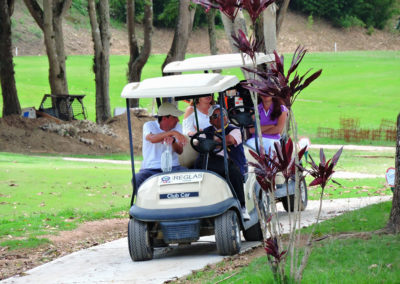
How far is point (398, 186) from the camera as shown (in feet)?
26.6

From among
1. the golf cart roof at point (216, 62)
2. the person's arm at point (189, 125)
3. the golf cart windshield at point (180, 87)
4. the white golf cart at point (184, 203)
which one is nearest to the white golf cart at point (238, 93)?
the golf cart roof at point (216, 62)

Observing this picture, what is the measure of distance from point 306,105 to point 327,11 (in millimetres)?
49586

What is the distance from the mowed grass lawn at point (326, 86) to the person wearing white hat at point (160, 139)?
906 inches

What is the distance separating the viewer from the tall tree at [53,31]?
2725cm

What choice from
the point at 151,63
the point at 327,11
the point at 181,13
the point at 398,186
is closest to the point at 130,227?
the point at 398,186

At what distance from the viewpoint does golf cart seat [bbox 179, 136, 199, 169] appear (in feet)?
32.3

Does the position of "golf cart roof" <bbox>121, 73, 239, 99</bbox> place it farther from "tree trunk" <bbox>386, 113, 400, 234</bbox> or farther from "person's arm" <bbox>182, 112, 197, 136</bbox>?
"tree trunk" <bbox>386, 113, 400, 234</bbox>

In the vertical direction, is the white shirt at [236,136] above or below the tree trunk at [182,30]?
below

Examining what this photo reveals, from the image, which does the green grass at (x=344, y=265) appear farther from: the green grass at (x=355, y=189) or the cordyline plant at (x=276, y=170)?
the green grass at (x=355, y=189)

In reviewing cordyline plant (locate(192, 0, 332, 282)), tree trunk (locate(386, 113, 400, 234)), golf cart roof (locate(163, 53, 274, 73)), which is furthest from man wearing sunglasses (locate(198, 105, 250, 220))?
cordyline plant (locate(192, 0, 332, 282))

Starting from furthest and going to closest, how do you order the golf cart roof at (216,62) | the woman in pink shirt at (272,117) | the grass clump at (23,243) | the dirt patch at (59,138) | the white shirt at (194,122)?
the dirt patch at (59,138)
the woman in pink shirt at (272,117)
the golf cart roof at (216,62)
the white shirt at (194,122)
the grass clump at (23,243)

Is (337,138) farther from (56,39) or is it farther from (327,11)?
(327,11)

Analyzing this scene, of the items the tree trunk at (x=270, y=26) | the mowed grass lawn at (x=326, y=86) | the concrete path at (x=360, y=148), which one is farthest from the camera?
the mowed grass lawn at (x=326, y=86)

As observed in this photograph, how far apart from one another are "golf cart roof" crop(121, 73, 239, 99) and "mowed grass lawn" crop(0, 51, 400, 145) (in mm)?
23412
